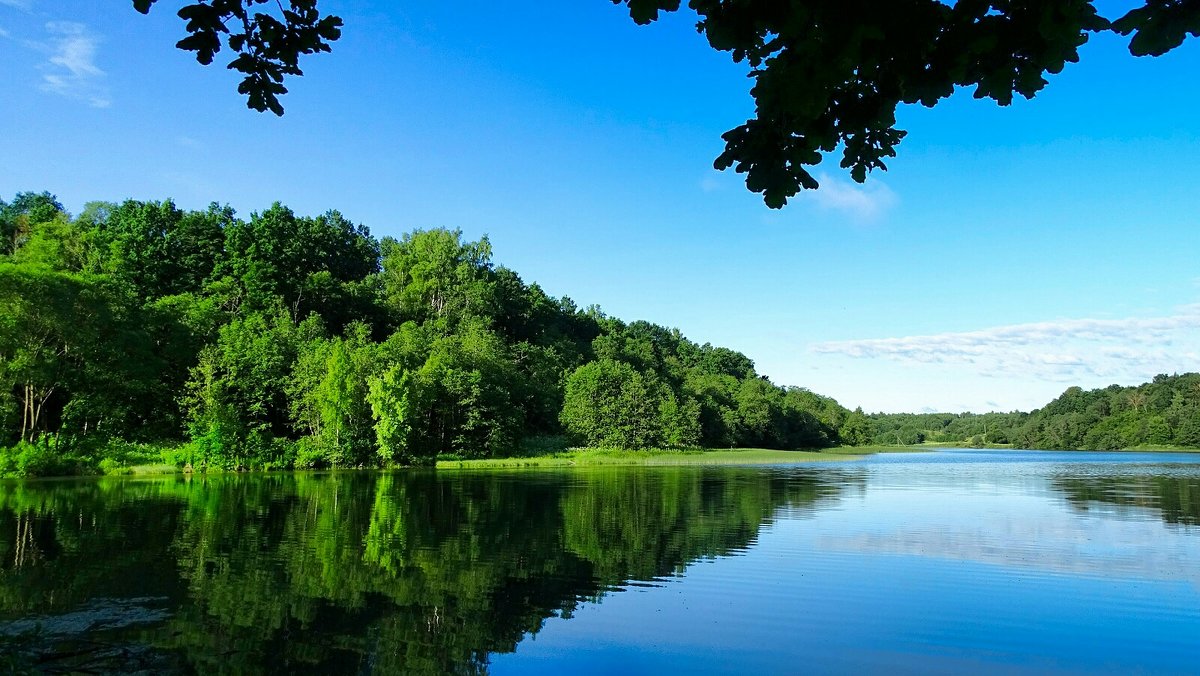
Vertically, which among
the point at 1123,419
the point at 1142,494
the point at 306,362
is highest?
the point at 306,362

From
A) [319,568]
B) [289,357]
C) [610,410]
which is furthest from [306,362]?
[319,568]

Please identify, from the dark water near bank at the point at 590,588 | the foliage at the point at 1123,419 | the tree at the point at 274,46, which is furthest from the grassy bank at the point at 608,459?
the foliage at the point at 1123,419

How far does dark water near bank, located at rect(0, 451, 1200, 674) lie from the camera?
1075cm

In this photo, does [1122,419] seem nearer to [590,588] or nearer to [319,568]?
[590,588]

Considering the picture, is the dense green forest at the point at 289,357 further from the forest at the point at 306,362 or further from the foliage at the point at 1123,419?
the foliage at the point at 1123,419

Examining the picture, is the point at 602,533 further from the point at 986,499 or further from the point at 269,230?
the point at 269,230

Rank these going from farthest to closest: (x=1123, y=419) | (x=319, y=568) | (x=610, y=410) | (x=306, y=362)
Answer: (x=1123, y=419) → (x=610, y=410) → (x=306, y=362) → (x=319, y=568)

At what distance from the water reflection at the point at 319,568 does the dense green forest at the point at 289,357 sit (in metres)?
16.7

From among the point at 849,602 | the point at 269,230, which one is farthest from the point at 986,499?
the point at 269,230

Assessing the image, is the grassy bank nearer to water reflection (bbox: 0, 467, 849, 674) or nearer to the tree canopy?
water reflection (bbox: 0, 467, 849, 674)

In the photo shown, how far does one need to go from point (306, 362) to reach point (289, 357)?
13.9 ft

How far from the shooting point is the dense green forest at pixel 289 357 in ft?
161

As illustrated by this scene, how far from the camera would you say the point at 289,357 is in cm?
6706

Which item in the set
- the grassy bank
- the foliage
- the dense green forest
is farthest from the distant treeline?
the grassy bank
